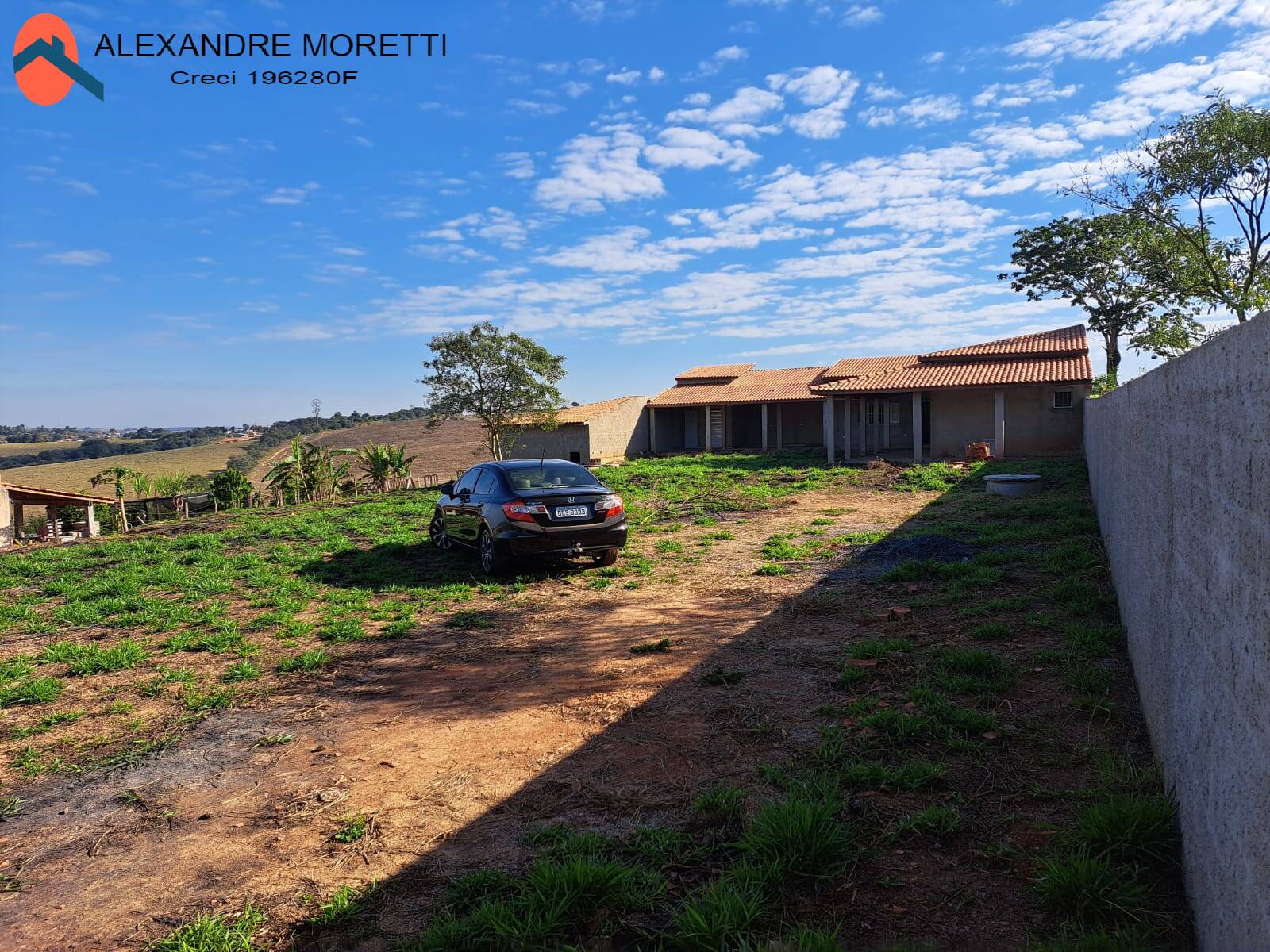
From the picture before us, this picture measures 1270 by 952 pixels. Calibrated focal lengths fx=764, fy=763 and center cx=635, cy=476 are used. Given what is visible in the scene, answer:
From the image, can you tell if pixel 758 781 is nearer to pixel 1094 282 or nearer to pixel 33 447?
pixel 1094 282

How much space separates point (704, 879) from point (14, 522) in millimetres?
35560

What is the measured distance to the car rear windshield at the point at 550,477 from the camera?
10.1 m

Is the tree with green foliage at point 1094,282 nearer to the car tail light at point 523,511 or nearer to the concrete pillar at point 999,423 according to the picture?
the concrete pillar at point 999,423

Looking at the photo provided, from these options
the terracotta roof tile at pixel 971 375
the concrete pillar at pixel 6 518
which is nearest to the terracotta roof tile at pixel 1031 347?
the terracotta roof tile at pixel 971 375

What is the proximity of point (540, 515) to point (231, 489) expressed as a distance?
1990 cm

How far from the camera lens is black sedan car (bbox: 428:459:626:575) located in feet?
31.5

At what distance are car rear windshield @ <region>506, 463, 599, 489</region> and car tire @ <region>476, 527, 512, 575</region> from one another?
80 centimetres

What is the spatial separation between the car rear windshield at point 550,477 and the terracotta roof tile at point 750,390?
25.6m

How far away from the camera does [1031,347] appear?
29125 millimetres

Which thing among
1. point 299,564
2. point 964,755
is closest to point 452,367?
point 299,564

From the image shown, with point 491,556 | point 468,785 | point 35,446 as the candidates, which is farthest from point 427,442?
point 35,446

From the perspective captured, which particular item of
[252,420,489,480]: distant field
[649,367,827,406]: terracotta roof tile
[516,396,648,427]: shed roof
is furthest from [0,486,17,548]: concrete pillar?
[649,367,827,406]: terracotta roof tile

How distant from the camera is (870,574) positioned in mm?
9039

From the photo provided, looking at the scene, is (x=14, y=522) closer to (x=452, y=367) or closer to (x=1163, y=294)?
(x=452, y=367)
